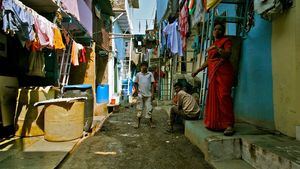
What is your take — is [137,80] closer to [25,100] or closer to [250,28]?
[25,100]

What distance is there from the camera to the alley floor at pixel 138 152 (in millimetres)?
3982

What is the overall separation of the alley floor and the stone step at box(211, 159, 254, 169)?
221 millimetres

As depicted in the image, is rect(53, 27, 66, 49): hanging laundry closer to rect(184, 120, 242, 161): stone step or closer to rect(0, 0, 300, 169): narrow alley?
rect(0, 0, 300, 169): narrow alley

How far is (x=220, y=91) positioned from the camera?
411 centimetres

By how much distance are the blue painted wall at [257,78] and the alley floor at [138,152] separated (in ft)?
4.27

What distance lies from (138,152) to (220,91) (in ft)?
6.14

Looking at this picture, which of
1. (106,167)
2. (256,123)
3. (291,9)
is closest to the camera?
(291,9)

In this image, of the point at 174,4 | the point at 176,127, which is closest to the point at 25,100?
the point at 176,127

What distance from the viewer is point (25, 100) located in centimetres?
581

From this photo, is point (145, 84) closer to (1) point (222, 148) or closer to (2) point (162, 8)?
(1) point (222, 148)

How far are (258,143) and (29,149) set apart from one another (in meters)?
Result: 3.89

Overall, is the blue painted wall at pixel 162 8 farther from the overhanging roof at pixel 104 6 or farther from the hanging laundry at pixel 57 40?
the hanging laundry at pixel 57 40

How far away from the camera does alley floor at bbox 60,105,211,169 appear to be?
13.1ft

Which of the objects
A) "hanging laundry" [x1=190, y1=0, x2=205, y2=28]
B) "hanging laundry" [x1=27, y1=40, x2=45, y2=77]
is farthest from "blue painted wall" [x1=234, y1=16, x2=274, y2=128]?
"hanging laundry" [x1=27, y1=40, x2=45, y2=77]
